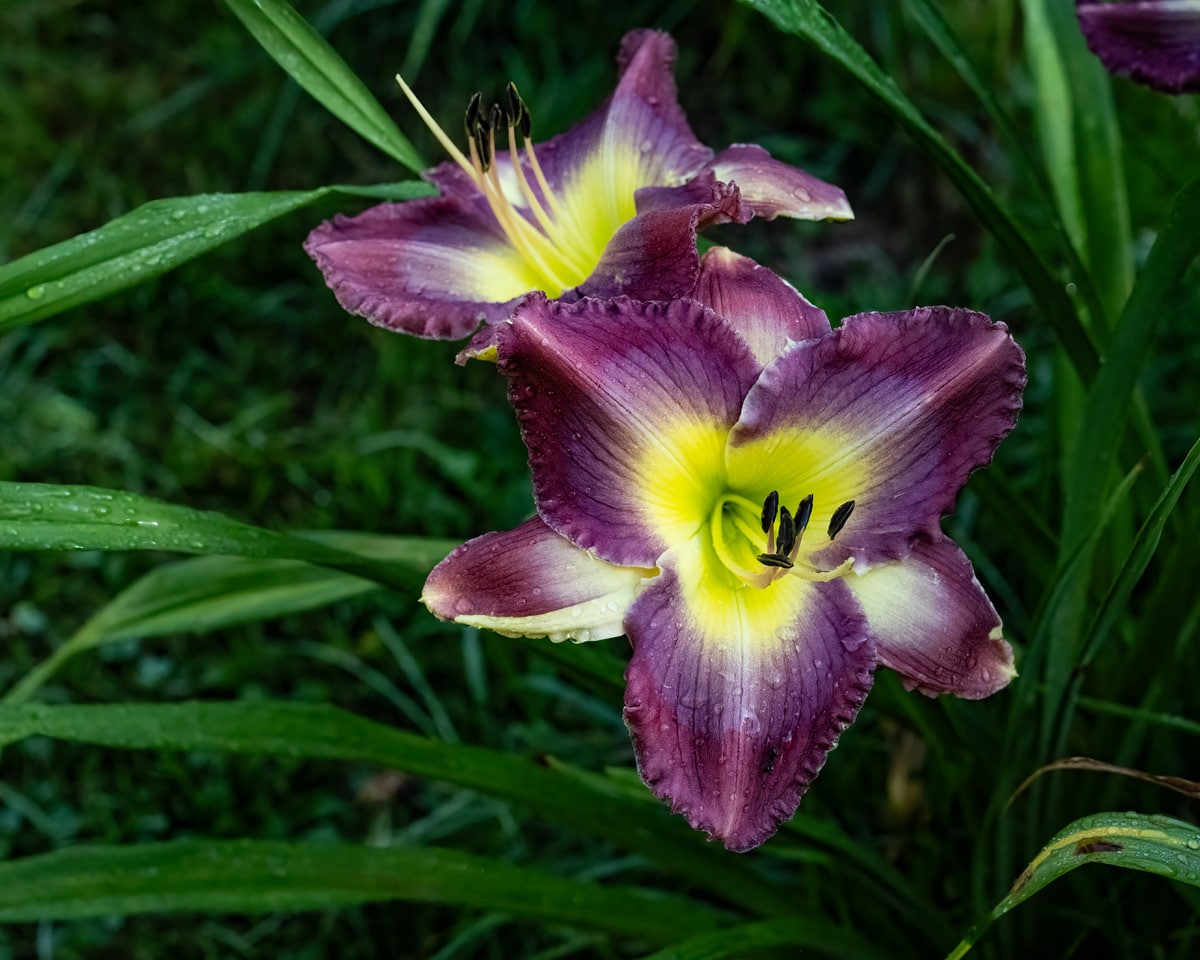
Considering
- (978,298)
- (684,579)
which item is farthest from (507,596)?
(978,298)

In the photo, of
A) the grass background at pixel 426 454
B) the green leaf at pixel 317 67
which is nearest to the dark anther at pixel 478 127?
the green leaf at pixel 317 67

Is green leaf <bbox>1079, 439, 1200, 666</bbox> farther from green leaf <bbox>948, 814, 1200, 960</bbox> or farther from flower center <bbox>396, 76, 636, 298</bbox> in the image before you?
flower center <bbox>396, 76, 636, 298</bbox>

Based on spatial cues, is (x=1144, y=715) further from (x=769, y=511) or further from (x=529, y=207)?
(x=529, y=207)

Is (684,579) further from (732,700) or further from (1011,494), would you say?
(1011,494)

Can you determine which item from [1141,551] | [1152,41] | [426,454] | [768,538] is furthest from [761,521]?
[426,454]

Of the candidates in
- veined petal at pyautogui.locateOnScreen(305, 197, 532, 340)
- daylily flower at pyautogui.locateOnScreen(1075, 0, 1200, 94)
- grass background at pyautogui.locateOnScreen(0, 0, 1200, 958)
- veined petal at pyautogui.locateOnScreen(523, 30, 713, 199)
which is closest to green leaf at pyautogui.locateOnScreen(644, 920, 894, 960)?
grass background at pyautogui.locateOnScreen(0, 0, 1200, 958)

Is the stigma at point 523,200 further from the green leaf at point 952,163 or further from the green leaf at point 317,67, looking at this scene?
the green leaf at point 952,163
